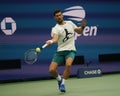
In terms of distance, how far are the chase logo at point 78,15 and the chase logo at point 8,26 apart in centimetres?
167

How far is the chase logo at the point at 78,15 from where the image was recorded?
10.4m

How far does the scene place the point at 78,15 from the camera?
10.7m

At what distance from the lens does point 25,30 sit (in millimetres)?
9898

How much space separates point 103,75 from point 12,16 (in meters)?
3.50

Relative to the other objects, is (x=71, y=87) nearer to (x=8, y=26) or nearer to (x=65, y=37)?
(x=65, y=37)

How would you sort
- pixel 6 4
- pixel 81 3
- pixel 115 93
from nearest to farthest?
pixel 115 93 → pixel 6 4 → pixel 81 3

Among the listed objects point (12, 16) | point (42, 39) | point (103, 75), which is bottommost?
point (103, 75)

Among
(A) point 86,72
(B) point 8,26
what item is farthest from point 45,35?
(A) point 86,72

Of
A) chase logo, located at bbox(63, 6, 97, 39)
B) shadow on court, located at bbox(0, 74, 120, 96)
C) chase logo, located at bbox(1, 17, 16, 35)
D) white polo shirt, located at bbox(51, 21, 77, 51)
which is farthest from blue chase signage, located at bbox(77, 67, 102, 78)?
white polo shirt, located at bbox(51, 21, 77, 51)

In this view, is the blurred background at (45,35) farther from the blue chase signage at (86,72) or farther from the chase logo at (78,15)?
the blue chase signage at (86,72)

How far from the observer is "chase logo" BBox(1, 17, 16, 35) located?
9668 millimetres

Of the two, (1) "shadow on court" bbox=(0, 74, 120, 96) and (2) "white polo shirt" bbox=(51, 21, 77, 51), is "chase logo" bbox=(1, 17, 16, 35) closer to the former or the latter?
(1) "shadow on court" bbox=(0, 74, 120, 96)

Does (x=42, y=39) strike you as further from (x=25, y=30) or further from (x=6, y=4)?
(x=6, y=4)

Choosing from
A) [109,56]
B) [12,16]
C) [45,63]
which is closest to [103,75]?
[109,56]
